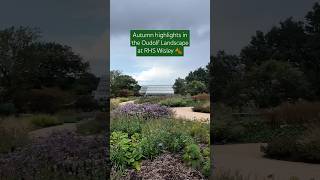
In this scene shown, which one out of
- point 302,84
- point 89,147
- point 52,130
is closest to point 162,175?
point 89,147

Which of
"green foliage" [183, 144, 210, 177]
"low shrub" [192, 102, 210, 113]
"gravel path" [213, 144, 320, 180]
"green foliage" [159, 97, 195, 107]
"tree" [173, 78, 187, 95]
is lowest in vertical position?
"gravel path" [213, 144, 320, 180]

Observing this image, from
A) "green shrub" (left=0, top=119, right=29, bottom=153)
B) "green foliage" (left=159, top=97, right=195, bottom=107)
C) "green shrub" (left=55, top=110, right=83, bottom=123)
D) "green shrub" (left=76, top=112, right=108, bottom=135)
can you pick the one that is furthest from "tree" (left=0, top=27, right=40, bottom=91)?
"green foliage" (left=159, top=97, right=195, bottom=107)

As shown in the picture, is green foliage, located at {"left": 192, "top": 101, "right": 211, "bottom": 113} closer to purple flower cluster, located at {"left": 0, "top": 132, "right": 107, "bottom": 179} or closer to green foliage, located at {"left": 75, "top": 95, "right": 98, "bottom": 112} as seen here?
green foliage, located at {"left": 75, "top": 95, "right": 98, "bottom": 112}

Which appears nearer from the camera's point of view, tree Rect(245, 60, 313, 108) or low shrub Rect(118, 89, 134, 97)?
low shrub Rect(118, 89, 134, 97)

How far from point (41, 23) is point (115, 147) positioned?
9.48 ft

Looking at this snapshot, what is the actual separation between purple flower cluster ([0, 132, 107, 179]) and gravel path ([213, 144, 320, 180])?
2171 millimetres

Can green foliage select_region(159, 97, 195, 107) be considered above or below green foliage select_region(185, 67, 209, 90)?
below

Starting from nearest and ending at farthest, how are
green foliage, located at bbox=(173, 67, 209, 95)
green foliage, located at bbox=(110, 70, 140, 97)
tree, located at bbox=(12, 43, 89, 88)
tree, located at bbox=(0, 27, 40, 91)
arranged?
green foliage, located at bbox=(110, 70, 140, 97) → green foliage, located at bbox=(173, 67, 209, 95) → tree, located at bbox=(0, 27, 40, 91) → tree, located at bbox=(12, 43, 89, 88)

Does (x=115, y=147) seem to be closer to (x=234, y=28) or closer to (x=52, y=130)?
(x=52, y=130)

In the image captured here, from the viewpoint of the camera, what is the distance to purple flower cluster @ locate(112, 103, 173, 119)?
9.93 meters

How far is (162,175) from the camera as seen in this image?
8797 millimetres

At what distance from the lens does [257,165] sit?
9711mm

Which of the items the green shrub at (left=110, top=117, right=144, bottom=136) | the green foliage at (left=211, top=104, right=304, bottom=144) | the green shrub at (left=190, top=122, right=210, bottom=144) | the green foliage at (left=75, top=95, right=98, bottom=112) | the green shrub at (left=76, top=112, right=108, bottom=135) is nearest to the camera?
the green shrub at (left=190, top=122, right=210, bottom=144)

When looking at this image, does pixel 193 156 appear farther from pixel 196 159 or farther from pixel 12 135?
pixel 12 135
